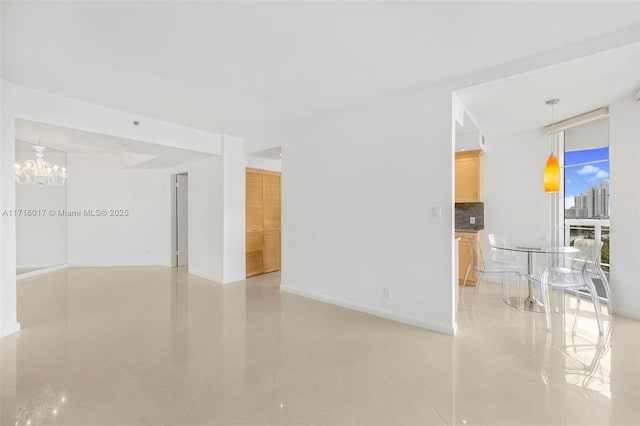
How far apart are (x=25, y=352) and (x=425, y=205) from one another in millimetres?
3993

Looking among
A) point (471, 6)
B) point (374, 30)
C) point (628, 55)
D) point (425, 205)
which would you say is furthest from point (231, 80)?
point (628, 55)

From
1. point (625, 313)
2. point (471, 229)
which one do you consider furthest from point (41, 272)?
point (625, 313)

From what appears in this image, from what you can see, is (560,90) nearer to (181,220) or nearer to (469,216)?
(469,216)

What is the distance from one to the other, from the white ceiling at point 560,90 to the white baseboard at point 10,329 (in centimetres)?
516

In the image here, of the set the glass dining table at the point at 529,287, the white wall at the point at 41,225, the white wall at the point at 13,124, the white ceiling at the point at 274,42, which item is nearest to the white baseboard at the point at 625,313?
the glass dining table at the point at 529,287

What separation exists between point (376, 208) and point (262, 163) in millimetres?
3083

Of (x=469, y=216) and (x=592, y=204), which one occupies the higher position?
(x=592, y=204)

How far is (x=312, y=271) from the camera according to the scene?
4172mm

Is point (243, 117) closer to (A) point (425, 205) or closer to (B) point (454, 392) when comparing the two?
(A) point (425, 205)

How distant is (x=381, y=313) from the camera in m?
3.45

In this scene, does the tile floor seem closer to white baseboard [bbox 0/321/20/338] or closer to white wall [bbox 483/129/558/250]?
white baseboard [bbox 0/321/20/338]

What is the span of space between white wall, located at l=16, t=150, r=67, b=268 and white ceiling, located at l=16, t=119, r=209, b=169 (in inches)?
29.9

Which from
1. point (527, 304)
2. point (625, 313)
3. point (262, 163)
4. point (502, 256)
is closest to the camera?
point (625, 313)

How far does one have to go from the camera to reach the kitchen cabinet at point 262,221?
549cm
